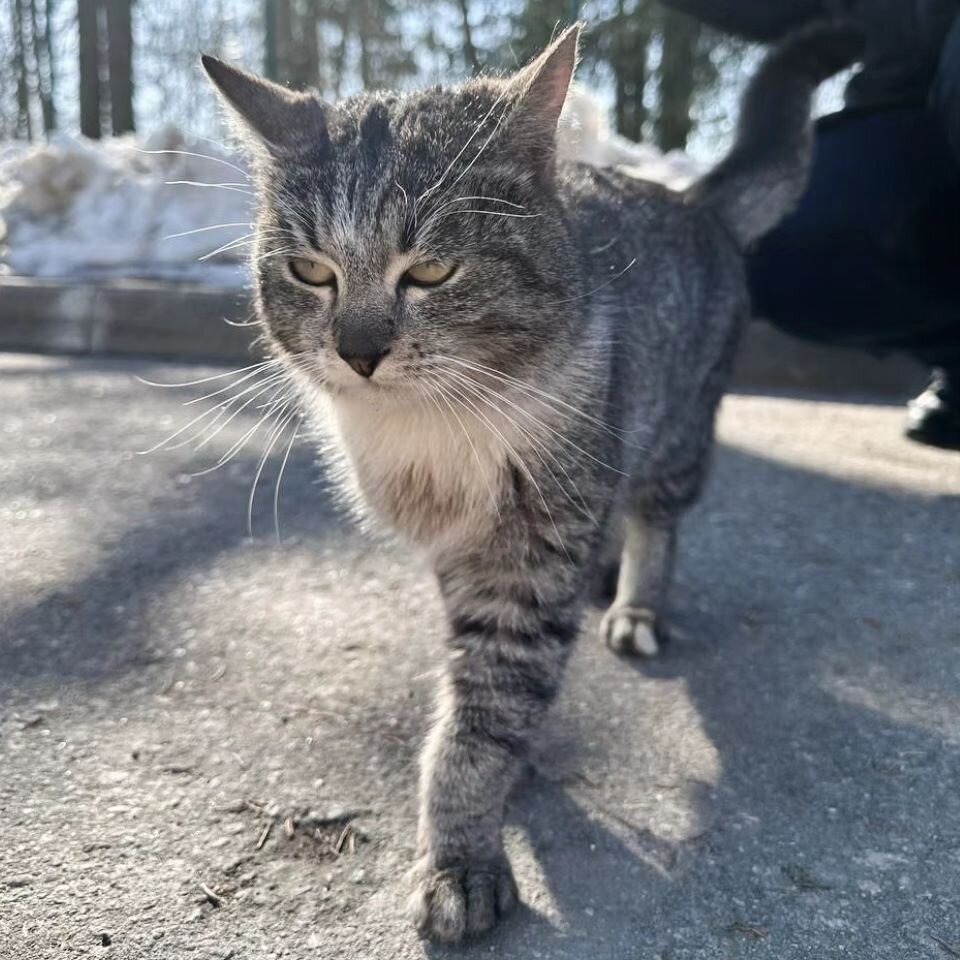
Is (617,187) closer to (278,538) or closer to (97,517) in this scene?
(278,538)

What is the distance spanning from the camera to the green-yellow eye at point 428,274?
1635 mm

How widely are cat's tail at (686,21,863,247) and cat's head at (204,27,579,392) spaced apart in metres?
1.16

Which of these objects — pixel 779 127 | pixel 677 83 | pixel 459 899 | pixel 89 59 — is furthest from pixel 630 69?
pixel 459 899

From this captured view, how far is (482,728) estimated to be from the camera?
1.62 metres

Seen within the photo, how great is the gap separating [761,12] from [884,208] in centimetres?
85

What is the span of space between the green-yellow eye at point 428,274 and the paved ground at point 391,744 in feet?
2.89

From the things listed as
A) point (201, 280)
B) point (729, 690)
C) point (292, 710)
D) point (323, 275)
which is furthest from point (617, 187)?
point (201, 280)

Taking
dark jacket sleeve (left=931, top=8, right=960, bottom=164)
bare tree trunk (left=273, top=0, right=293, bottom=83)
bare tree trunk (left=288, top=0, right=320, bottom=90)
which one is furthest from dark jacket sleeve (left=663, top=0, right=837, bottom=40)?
bare tree trunk (left=288, top=0, right=320, bottom=90)

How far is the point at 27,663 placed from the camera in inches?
Result: 76.8

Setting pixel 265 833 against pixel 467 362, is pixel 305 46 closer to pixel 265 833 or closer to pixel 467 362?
pixel 467 362

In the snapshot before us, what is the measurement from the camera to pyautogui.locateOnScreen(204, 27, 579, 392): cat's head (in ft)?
5.28

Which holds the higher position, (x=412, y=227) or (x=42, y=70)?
(x=42, y=70)

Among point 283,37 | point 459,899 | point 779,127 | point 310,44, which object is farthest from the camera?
point 310,44

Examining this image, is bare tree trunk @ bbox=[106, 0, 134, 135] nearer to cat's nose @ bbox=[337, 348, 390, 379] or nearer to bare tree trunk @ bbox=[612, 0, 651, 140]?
bare tree trunk @ bbox=[612, 0, 651, 140]
